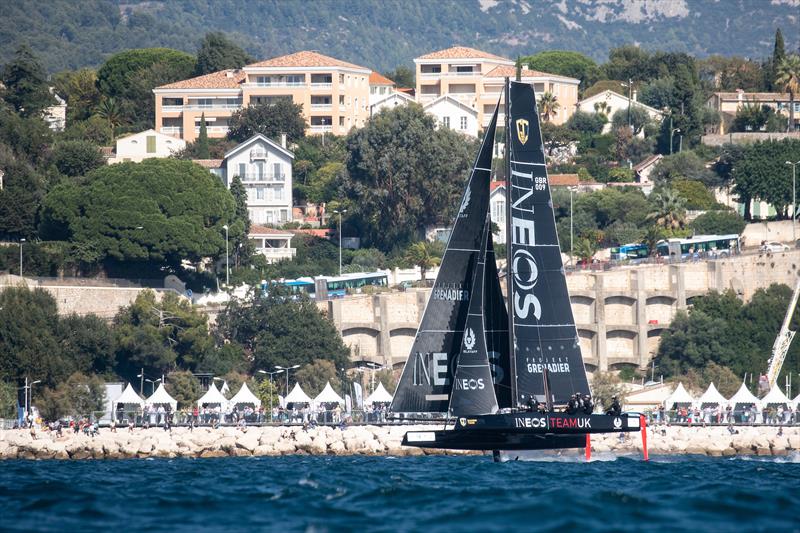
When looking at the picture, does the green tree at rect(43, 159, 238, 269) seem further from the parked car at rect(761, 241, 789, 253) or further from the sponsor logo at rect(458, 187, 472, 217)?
the sponsor logo at rect(458, 187, 472, 217)

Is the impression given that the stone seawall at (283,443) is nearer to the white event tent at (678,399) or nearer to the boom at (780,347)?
the white event tent at (678,399)

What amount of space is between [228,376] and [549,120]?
54.1m

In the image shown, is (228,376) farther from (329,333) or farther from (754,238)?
(754,238)

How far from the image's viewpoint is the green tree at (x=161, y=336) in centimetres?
8050

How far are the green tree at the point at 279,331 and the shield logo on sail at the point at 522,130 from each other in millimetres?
38925

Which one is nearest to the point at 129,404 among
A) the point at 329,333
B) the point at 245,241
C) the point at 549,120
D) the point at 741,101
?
the point at 329,333

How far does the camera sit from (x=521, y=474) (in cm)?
4547

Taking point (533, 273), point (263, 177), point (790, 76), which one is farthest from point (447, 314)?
point (790, 76)

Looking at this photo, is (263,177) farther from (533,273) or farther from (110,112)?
(533,273)

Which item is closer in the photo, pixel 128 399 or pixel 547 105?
pixel 128 399

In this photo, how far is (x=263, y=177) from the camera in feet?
366

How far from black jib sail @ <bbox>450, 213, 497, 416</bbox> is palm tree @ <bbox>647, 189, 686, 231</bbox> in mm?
59917

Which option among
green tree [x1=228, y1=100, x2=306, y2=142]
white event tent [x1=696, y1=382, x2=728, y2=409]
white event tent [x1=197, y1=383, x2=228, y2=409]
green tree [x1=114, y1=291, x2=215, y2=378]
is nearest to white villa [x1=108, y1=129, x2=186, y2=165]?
green tree [x1=228, y1=100, x2=306, y2=142]

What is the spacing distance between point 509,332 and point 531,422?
2.59 m
